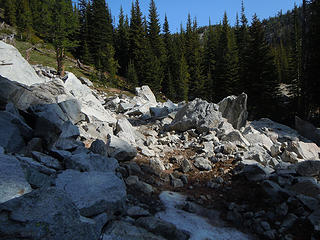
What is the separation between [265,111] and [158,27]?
34.4 metres

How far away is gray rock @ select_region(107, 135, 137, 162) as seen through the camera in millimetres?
6583

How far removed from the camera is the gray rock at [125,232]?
2.94 m

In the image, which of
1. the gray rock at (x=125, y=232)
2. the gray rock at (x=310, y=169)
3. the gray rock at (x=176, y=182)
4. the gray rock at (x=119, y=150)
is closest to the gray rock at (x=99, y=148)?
the gray rock at (x=119, y=150)

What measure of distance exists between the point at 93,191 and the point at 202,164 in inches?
184

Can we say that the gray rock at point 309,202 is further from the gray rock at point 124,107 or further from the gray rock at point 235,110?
the gray rock at point 124,107

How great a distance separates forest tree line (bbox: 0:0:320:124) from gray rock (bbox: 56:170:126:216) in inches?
814

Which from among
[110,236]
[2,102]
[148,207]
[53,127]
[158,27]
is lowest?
[148,207]

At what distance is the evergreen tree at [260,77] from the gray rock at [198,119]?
16.6 metres

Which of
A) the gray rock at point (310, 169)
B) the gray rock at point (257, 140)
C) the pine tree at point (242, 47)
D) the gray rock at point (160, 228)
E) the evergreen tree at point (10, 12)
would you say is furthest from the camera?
the evergreen tree at point (10, 12)

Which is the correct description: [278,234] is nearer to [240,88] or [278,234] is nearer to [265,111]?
[265,111]

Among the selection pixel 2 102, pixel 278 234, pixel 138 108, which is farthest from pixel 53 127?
pixel 138 108

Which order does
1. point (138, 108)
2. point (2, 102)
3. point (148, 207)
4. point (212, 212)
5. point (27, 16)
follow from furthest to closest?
point (27, 16) → point (138, 108) → point (2, 102) → point (212, 212) → point (148, 207)

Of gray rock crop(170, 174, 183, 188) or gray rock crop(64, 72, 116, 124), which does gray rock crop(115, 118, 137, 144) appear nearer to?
gray rock crop(64, 72, 116, 124)

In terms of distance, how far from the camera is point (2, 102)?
6375 mm
